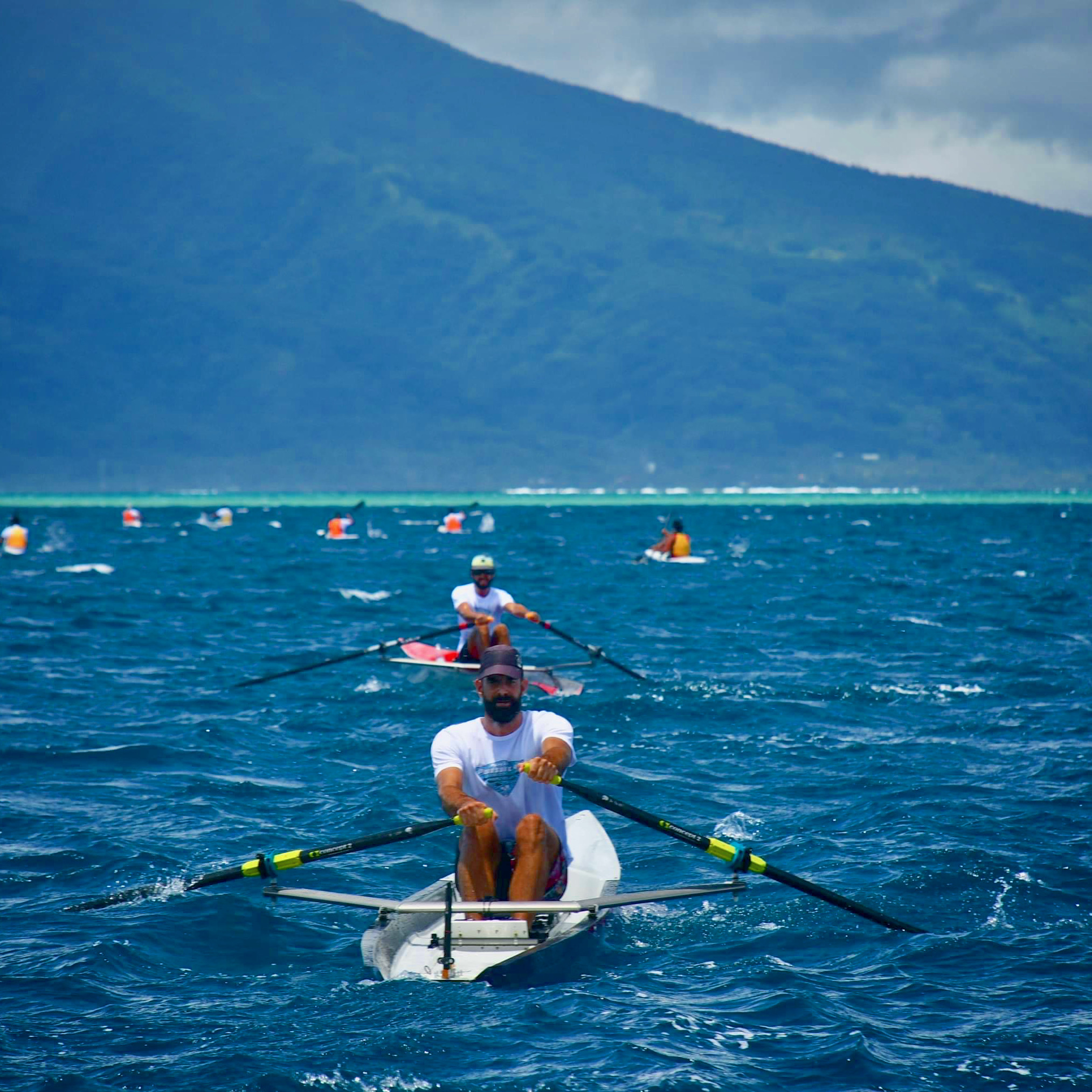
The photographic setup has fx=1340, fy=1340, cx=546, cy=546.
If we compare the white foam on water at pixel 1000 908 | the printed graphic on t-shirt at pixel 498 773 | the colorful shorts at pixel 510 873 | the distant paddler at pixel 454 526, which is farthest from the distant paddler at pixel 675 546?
the printed graphic on t-shirt at pixel 498 773

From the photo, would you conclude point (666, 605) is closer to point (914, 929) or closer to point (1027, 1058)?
point (914, 929)

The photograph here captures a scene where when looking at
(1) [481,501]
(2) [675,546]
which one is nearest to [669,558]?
(2) [675,546]

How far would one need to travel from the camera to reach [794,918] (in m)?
10.7

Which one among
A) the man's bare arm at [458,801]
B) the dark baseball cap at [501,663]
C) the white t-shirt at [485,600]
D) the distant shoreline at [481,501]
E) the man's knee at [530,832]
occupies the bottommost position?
the man's knee at [530,832]

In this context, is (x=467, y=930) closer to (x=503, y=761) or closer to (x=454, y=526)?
(x=503, y=761)

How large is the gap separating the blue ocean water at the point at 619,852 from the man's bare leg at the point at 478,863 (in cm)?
77

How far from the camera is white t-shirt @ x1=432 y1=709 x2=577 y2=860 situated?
967cm

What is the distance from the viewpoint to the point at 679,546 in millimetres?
49469

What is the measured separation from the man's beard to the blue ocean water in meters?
1.71

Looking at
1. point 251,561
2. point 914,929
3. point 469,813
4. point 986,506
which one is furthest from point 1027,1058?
point 986,506

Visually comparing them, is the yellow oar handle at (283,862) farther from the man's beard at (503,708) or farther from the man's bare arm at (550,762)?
the man's beard at (503,708)

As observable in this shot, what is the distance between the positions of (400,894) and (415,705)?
8.52 meters

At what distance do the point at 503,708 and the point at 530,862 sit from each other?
1103mm

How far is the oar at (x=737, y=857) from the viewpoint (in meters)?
9.38
